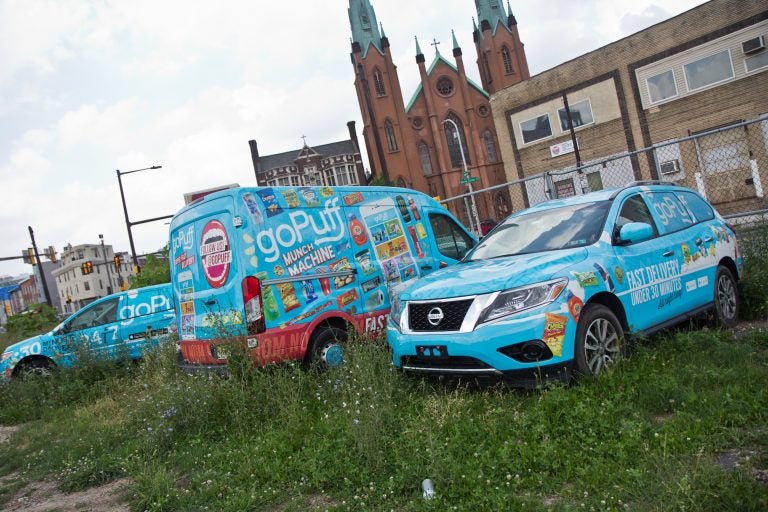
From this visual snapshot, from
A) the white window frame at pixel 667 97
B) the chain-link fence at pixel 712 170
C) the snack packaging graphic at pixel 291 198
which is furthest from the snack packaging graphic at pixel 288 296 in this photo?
the white window frame at pixel 667 97

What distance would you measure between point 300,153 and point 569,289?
6736 centimetres

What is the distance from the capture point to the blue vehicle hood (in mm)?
4719

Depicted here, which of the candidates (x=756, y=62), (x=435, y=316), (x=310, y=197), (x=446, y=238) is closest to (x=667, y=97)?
(x=756, y=62)

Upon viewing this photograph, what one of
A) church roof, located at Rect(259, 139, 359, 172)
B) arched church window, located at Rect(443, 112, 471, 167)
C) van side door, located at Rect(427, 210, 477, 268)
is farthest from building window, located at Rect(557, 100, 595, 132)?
church roof, located at Rect(259, 139, 359, 172)

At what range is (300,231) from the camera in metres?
6.42

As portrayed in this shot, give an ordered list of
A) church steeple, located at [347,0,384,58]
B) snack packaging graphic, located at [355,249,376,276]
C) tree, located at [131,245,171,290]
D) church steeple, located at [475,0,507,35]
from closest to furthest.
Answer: snack packaging graphic, located at [355,249,376,276], tree, located at [131,245,171,290], church steeple, located at [347,0,384,58], church steeple, located at [475,0,507,35]

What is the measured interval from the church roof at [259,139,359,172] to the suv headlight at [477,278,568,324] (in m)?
66.7

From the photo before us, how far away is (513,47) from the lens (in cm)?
5712

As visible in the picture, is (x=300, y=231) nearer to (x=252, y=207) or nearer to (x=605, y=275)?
(x=252, y=207)

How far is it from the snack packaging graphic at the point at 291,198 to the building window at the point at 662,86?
87.1 feet

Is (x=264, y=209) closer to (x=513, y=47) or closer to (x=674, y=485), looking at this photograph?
(x=674, y=485)

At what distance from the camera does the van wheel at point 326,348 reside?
20.6ft

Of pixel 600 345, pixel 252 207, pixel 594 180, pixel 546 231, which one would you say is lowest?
pixel 600 345

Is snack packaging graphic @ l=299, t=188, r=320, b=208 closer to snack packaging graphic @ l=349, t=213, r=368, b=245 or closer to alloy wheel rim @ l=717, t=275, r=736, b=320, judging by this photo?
snack packaging graphic @ l=349, t=213, r=368, b=245
